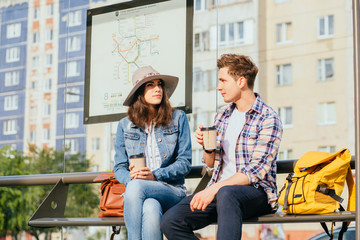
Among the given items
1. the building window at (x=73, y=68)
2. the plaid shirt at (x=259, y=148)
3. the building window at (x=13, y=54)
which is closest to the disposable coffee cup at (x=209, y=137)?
the plaid shirt at (x=259, y=148)

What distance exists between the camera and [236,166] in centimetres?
390

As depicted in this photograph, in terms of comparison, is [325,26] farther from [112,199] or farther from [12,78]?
[112,199]

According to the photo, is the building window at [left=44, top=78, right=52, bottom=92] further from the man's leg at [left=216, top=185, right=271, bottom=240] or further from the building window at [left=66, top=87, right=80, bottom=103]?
the man's leg at [left=216, top=185, right=271, bottom=240]

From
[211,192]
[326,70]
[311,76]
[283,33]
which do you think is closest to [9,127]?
[211,192]

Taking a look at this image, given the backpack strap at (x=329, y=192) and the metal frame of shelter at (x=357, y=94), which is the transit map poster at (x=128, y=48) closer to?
the backpack strap at (x=329, y=192)

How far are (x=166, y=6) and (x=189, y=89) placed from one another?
78cm

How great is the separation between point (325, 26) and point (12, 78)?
75.3 ft

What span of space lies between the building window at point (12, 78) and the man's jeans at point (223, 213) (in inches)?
161

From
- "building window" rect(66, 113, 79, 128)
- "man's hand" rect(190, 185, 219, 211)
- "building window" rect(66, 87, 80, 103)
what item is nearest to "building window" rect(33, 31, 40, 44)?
"building window" rect(66, 87, 80, 103)

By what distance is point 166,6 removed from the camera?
5.50 m

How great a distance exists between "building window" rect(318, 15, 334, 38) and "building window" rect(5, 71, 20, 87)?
21347 mm

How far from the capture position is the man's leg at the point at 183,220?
370 centimetres

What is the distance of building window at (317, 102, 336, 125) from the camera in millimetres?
31641

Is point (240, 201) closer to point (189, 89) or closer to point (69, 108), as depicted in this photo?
point (189, 89)
